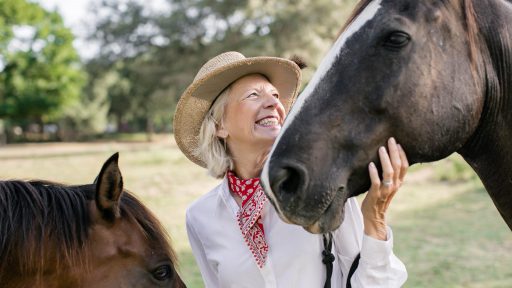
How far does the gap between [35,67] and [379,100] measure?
109 ft

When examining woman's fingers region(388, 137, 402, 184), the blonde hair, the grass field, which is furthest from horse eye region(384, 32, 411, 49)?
the grass field

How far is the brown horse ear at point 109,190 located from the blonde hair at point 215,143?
0.70 meters

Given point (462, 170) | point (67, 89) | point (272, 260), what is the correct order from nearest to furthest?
point (272, 260) < point (462, 170) < point (67, 89)

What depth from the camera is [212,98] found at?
266 cm

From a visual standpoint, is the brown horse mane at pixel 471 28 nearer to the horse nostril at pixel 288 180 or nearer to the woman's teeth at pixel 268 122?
the horse nostril at pixel 288 180

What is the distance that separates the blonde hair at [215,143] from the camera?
101 inches

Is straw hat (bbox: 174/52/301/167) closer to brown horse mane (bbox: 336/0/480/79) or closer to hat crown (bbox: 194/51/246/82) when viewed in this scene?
hat crown (bbox: 194/51/246/82)

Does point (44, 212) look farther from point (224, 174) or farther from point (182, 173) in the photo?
point (182, 173)

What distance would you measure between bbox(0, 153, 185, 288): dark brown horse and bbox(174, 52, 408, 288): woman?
35 cm

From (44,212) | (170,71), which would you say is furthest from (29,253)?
(170,71)

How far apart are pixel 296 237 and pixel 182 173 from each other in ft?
50.7

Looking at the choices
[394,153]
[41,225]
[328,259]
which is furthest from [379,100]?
[41,225]

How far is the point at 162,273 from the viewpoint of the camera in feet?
6.62

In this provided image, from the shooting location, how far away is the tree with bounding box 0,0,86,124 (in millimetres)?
30391
